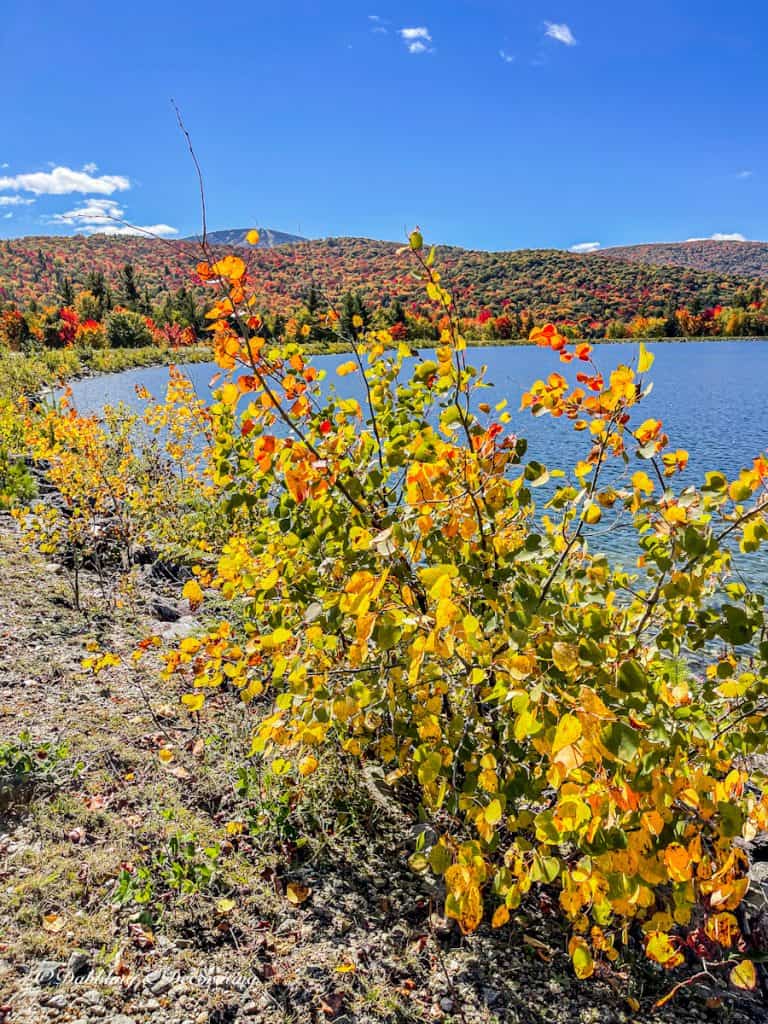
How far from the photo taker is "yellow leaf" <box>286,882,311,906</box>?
6.86 ft

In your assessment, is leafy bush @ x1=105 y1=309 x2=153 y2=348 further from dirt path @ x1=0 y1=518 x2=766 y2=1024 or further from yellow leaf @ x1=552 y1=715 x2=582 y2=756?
yellow leaf @ x1=552 y1=715 x2=582 y2=756

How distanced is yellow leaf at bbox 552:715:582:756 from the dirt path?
1278mm

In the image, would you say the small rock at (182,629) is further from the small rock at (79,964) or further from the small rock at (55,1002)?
the small rock at (55,1002)

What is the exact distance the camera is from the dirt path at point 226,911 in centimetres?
177

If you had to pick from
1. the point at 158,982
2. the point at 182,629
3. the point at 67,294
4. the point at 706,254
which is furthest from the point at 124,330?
the point at 706,254

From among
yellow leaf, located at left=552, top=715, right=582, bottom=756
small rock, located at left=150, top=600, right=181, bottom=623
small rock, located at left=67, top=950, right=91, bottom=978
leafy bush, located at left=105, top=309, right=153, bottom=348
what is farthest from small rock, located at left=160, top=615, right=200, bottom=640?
leafy bush, located at left=105, top=309, right=153, bottom=348

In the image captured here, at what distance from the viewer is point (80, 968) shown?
5.81ft

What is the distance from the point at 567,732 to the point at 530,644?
0.39m

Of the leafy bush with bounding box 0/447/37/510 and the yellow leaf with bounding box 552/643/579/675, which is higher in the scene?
the yellow leaf with bounding box 552/643/579/675

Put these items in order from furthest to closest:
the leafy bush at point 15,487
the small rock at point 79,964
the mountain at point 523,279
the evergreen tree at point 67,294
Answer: the mountain at point 523,279 < the evergreen tree at point 67,294 < the leafy bush at point 15,487 < the small rock at point 79,964

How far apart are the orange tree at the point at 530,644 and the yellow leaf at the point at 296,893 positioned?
48 centimetres

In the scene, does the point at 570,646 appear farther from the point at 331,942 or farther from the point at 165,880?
the point at 165,880

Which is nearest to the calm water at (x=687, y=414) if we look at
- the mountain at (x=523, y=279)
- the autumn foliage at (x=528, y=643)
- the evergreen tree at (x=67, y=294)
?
the autumn foliage at (x=528, y=643)

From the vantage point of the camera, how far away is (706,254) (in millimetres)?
153125
